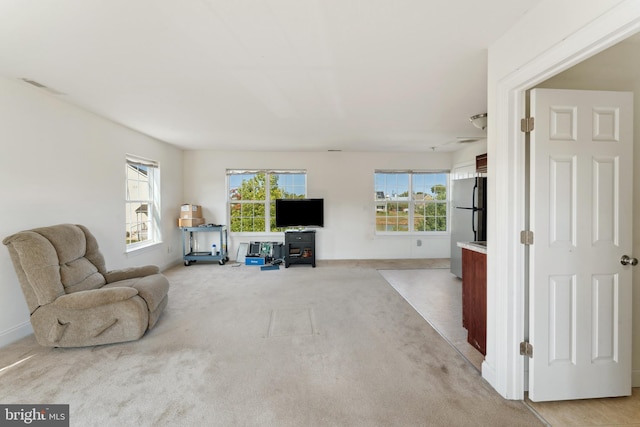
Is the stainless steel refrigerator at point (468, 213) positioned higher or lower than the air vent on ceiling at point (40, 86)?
lower

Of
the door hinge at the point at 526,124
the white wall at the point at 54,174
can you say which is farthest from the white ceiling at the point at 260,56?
the door hinge at the point at 526,124

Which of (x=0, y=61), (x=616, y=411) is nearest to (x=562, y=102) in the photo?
(x=616, y=411)

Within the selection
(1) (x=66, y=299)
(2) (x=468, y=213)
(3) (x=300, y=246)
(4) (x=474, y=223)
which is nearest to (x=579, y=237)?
(4) (x=474, y=223)

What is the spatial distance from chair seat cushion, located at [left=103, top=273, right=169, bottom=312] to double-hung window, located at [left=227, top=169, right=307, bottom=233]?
3199 mm

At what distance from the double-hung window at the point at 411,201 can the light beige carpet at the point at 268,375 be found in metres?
3.38

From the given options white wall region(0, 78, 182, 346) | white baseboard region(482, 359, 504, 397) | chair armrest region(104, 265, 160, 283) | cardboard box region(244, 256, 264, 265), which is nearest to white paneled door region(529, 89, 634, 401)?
white baseboard region(482, 359, 504, 397)

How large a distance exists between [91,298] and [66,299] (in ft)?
0.63

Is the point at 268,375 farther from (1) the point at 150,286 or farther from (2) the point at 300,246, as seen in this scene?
(2) the point at 300,246

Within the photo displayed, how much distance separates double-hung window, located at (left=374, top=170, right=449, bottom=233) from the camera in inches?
256

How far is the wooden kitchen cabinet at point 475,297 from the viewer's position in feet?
7.70

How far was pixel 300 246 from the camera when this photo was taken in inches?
232

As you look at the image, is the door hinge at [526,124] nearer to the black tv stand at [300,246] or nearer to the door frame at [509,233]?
the door frame at [509,233]

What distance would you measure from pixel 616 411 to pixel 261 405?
217 cm

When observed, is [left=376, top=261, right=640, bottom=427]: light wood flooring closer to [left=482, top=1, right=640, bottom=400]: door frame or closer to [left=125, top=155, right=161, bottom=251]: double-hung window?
[left=482, top=1, right=640, bottom=400]: door frame
